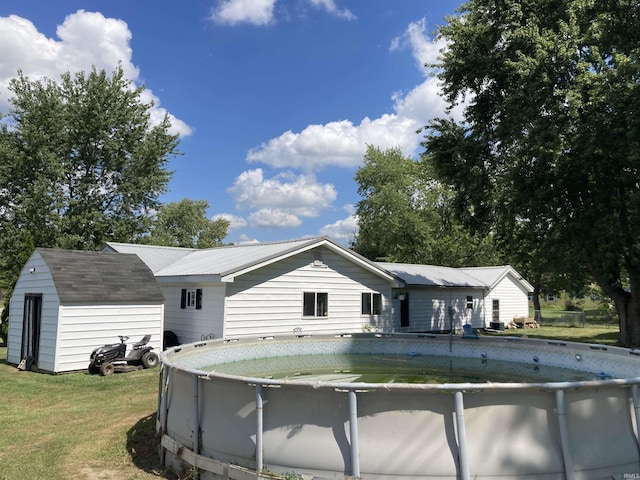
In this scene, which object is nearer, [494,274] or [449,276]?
[449,276]

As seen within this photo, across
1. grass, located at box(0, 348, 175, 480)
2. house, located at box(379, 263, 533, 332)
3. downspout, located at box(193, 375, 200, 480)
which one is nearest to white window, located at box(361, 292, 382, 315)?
house, located at box(379, 263, 533, 332)

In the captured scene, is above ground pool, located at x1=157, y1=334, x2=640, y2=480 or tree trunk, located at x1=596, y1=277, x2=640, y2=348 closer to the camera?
above ground pool, located at x1=157, y1=334, x2=640, y2=480

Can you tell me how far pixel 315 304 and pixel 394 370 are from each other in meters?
6.16

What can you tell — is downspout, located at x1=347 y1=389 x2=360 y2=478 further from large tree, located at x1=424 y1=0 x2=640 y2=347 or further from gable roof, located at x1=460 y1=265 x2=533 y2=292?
gable roof, located at x1=460 y1=265 x2=533 y2=292

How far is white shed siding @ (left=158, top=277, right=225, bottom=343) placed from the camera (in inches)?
615

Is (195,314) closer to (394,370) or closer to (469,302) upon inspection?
(394,370)

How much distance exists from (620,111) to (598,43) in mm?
3763

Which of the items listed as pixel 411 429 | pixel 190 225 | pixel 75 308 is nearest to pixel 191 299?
pixel 75 308

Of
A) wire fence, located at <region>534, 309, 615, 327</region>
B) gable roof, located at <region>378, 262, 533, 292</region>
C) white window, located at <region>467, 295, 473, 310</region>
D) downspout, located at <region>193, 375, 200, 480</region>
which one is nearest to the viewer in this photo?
downspout, located at <region>193, 375, 200, 480</region>

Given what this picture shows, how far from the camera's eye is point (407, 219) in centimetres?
4247

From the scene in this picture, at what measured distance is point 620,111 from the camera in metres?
14.1

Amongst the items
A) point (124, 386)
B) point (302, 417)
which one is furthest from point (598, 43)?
point (124, 386)

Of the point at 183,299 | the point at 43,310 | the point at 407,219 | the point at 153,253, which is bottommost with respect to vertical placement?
the point at 43,310

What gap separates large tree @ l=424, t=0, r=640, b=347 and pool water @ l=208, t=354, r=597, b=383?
6954mm
